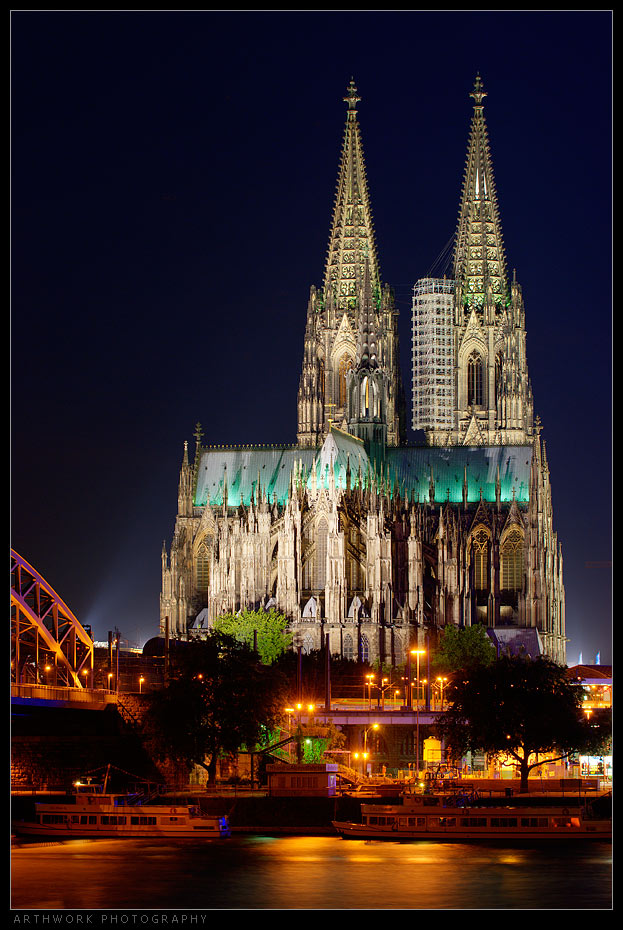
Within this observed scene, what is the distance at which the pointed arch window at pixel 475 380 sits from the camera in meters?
144

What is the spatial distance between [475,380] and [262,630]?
39.6 metres

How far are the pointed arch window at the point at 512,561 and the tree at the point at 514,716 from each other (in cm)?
4477

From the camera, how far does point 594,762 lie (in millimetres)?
93062

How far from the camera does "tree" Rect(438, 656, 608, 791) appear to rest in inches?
3083

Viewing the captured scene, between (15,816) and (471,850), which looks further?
(15,816)

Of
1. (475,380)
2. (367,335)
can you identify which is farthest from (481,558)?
(367,335)

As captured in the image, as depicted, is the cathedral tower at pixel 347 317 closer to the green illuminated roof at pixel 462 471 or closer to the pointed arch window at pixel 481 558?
the green illuminated roof at pixel 462 471

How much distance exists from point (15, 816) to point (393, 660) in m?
53.2

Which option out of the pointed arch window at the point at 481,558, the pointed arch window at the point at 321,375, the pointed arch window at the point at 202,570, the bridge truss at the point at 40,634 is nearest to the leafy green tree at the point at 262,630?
the pointed arch window at the point at 202,570

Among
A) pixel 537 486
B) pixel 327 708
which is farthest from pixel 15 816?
pixel 537 486

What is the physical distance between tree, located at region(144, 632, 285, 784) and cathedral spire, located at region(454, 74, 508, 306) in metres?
71.0

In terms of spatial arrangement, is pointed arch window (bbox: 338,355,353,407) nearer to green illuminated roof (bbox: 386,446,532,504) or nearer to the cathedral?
the cathedral
